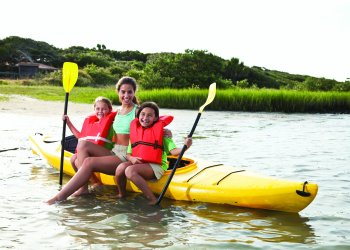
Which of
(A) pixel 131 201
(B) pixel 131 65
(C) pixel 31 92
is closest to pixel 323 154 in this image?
(A) pixel 131 201

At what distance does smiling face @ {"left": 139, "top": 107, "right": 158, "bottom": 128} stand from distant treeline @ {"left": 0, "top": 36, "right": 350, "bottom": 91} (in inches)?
527

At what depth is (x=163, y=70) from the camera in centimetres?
1948

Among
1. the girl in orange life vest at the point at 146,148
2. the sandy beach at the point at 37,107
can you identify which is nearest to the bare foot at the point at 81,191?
the girl in orange life vest at the point at 146,148

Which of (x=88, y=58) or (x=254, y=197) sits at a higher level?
(x=88, y=58)

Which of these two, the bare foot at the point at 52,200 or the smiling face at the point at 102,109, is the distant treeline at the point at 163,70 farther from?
the bare foot at the point at 52,200

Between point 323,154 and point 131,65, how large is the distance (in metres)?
25.1

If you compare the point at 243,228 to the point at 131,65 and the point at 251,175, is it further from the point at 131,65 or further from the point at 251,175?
the point at 131,65

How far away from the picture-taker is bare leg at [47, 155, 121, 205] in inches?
158

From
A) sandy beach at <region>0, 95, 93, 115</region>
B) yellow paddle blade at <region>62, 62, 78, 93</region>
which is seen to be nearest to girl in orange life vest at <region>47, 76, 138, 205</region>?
yellow paddle blade at <region>62, 62, 78, 93</region>

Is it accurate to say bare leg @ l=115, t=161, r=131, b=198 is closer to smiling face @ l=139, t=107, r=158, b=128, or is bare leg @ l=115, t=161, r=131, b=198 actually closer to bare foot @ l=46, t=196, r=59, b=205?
smiling face @ l=139, t=107, r=158, b=128

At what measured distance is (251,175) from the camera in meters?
4.00

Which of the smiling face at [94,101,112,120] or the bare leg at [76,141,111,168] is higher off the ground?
the smiling face at [94,101,112,120]

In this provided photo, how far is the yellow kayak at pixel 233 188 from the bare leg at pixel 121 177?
0.14m

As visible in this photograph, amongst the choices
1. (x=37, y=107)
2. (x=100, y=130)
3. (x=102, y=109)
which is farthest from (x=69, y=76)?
(x=37, y=107)
